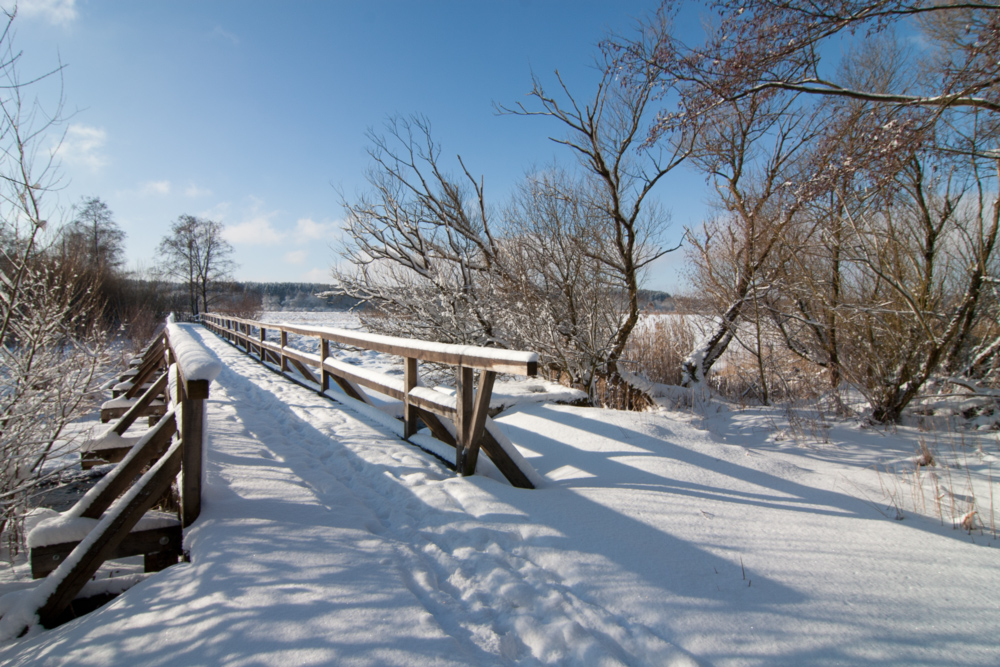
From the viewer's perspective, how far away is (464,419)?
11.1ft

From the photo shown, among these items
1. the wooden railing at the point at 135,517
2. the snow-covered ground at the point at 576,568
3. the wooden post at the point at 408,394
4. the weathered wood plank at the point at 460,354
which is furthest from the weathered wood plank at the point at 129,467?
the wooden post at the point at 408,394

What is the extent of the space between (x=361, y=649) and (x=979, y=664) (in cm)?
212

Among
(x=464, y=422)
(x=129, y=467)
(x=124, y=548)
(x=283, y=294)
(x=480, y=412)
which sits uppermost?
(x=283, y=294)

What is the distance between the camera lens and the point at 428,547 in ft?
8.00

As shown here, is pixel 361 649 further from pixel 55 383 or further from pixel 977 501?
pixel 55 383

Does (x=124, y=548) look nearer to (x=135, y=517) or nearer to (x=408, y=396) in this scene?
(x=135, y=517)

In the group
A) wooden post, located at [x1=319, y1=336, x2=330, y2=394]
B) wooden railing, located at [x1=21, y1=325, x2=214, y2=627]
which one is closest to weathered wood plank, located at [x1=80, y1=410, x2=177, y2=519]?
wooden railing, located at [x1=21, y1=325, x2=214, y2=627]

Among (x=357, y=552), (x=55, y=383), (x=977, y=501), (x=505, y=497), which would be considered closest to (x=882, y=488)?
(x=977, y=501)

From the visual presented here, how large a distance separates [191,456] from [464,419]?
65.9 inches

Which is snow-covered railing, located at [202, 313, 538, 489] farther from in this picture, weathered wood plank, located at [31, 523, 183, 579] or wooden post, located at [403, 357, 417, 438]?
weathered wood plank, located at [31, 523, 183, 579]

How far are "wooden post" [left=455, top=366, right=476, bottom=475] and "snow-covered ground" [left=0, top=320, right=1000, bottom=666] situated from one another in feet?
0.48

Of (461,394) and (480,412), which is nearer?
(480,412)

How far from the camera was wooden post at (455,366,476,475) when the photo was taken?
3.31 m

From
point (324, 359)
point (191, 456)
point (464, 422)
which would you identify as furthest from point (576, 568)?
point (324, 359)
